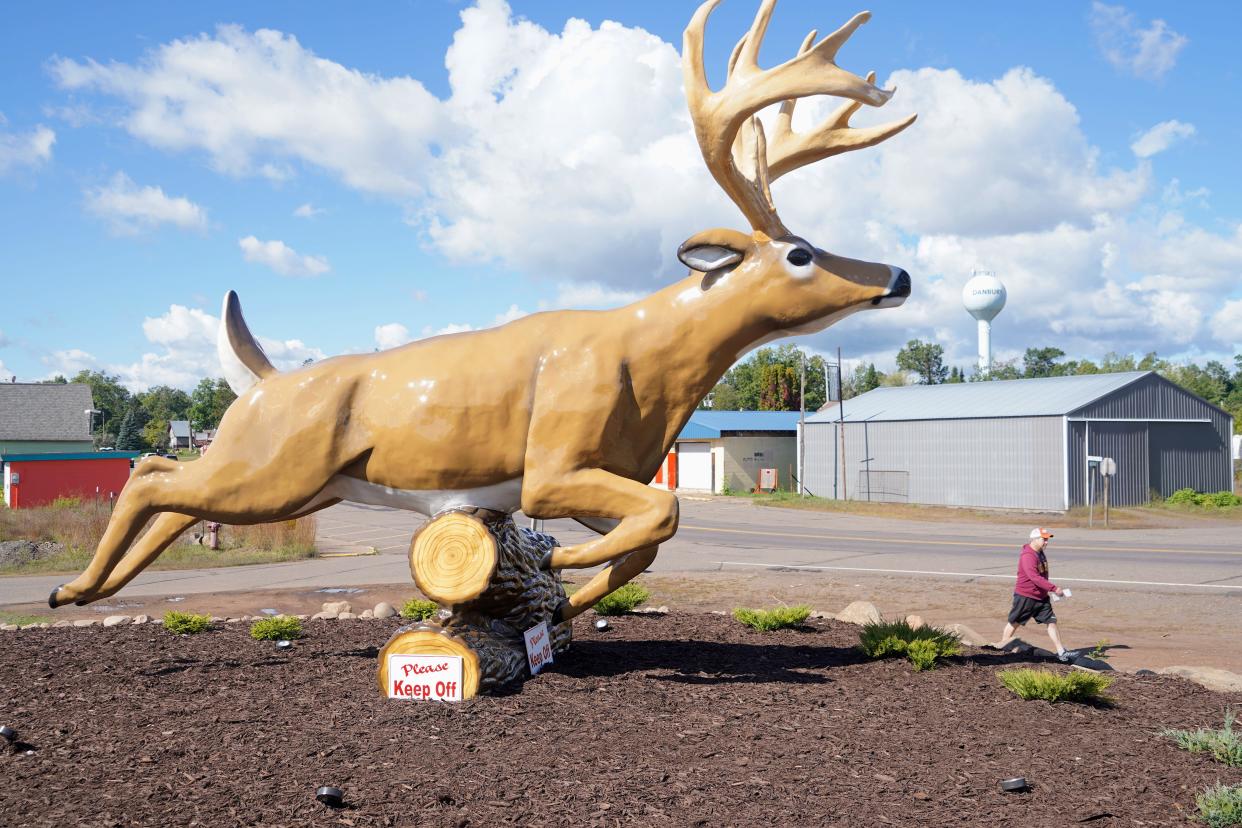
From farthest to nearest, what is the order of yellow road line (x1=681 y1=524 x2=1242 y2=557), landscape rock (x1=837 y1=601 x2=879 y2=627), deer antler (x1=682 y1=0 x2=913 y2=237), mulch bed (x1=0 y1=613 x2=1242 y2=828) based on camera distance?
→ 1. yellow road line (x1=681 y1=524 x2=1242 y2=557)
2. landscape rock (x1=837 y1=601 x2=879 y2=627)
3. deer antler (x1=682 y1=0 x2=913 y2=237)
4. mulch bed (x1=0 y1=613 x2=1242 y2=828)

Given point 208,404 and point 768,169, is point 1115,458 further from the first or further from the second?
point 208,404

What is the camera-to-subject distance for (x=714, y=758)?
15.3ft

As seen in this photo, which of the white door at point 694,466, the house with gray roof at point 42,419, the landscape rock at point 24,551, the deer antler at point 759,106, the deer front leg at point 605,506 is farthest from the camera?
the house with gray roof at point 42,419

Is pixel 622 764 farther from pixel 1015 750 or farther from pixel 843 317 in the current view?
pixel 843 317

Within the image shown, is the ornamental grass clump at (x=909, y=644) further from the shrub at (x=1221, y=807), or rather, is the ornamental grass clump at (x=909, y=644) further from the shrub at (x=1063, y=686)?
the shrub at (x=1221, y=807)

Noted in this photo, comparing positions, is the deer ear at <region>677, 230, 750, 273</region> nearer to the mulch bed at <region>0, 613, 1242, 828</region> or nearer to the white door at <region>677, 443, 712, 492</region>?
the mulch bed at <region>0, 613, 1242, 828</region>

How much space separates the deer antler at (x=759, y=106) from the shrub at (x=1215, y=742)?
11.6ft

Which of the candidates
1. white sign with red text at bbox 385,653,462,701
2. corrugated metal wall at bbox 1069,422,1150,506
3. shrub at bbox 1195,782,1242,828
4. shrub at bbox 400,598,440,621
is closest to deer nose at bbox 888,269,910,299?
shrub at bbox 1195,782,1242,828

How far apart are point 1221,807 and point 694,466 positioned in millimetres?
34019

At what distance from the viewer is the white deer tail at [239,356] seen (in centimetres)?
630

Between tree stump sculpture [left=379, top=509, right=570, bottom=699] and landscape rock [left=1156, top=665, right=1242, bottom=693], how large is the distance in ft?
15.3

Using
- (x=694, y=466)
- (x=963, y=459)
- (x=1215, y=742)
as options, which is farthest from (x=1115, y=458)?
(x=1215, y=742)

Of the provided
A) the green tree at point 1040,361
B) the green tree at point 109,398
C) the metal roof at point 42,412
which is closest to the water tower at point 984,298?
the green tree at point 1040,361

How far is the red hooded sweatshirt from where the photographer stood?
8398 millimetres
